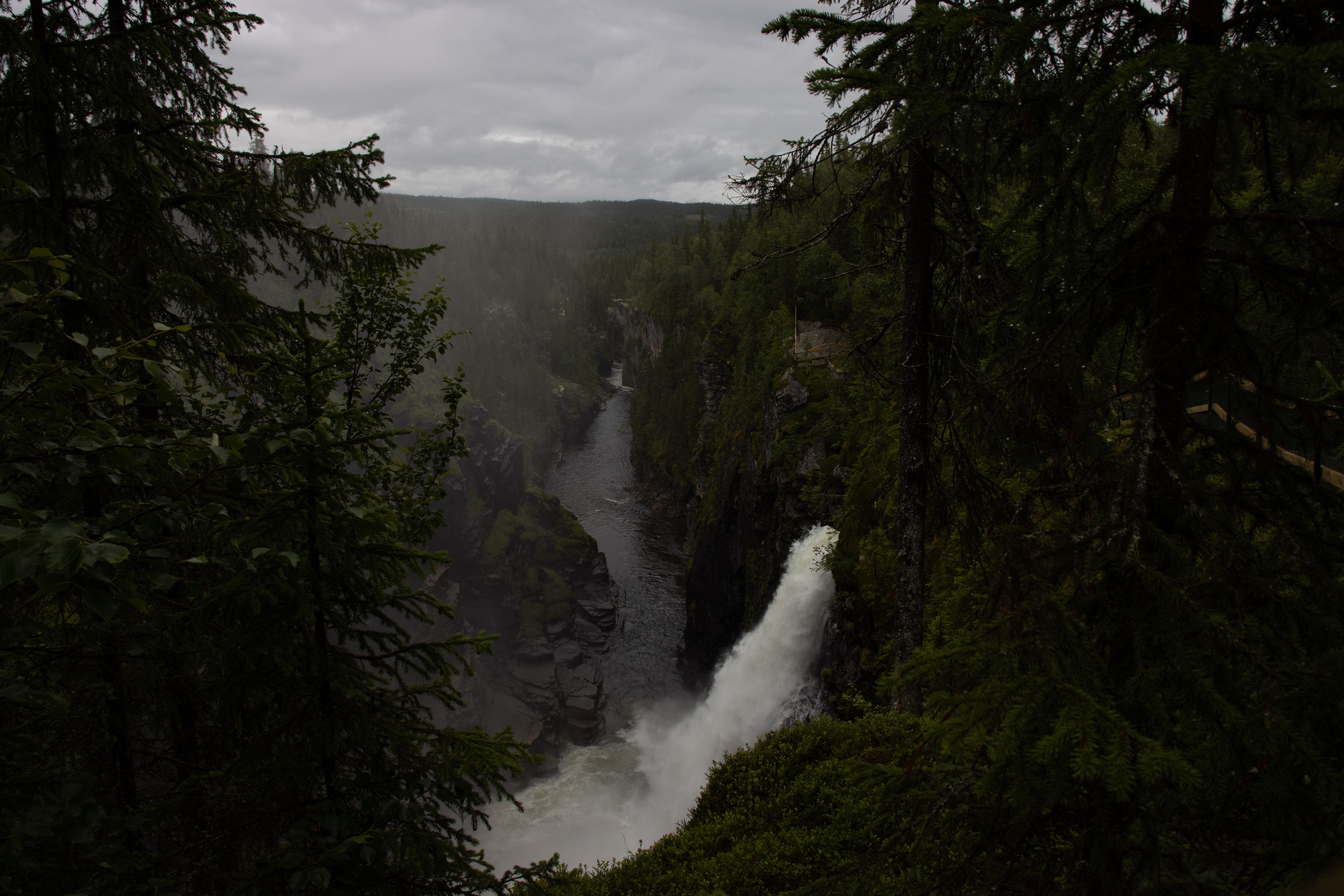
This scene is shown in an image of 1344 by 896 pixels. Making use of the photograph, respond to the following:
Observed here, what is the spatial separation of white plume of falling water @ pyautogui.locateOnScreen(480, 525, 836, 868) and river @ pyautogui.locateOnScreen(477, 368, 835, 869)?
56mm

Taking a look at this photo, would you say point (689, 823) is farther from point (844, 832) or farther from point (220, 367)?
point (220, 367)

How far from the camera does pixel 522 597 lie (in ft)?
168

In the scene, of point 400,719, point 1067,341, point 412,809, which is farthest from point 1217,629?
point 400,719

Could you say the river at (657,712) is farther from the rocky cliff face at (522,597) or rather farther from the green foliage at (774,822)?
the rocky cliff face at (522,597)

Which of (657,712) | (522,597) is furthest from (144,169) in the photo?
(522,597)

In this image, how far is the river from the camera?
19.2m

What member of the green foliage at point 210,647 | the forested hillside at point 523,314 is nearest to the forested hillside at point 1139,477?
the green foliage at point 210,647

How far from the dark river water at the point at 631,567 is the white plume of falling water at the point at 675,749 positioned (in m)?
3.04

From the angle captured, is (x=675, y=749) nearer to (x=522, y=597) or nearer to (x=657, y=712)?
(x=657, y=712)

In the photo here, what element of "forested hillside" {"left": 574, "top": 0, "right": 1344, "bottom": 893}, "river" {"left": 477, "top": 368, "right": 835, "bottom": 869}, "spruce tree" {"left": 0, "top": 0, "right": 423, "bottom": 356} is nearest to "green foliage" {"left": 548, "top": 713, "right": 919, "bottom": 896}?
"river" {"left": 477, "top": 368, "right": 835, "bottom": 869}

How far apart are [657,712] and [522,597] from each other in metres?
17.9

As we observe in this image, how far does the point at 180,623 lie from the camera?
371 cm

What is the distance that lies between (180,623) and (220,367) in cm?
434

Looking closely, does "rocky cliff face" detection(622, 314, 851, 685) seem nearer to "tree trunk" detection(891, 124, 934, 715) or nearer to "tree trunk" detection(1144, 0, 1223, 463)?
"tree trunk" detection(891, 124, 934, 715)
